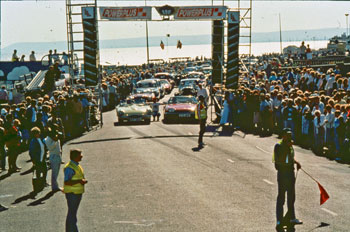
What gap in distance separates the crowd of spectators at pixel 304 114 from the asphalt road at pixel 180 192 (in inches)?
33.3

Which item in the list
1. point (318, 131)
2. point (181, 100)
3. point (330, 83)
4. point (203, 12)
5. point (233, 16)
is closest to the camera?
point (318, 131)

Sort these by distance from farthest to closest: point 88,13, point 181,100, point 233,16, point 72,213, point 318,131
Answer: point 181,100 → point 233,16 → point 88,13 → point 318,131 → point 72,213

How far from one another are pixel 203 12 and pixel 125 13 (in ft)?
11.9

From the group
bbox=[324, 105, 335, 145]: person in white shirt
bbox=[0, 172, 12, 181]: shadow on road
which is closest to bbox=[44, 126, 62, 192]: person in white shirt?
bbox=[0, 172, 12, 181]: shadow on road

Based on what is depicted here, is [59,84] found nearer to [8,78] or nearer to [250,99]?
[8,78]

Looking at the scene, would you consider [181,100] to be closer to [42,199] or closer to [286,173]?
[42,199]

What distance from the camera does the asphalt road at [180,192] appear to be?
Result: 9891 millimetres

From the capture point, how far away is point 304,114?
18250 mm

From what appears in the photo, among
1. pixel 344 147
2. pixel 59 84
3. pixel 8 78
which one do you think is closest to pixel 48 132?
pixel 344 147

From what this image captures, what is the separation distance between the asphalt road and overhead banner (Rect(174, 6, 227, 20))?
24.1ft

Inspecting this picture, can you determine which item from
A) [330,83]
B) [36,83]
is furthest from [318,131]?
[36,83]

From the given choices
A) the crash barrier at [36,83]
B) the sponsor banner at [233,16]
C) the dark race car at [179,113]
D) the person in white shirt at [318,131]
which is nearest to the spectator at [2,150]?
the person in white shirt at [318,131]

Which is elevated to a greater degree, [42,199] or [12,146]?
[12,146]

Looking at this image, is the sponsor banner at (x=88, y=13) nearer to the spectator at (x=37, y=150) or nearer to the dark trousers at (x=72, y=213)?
the spectator at (x=37, y=150)
